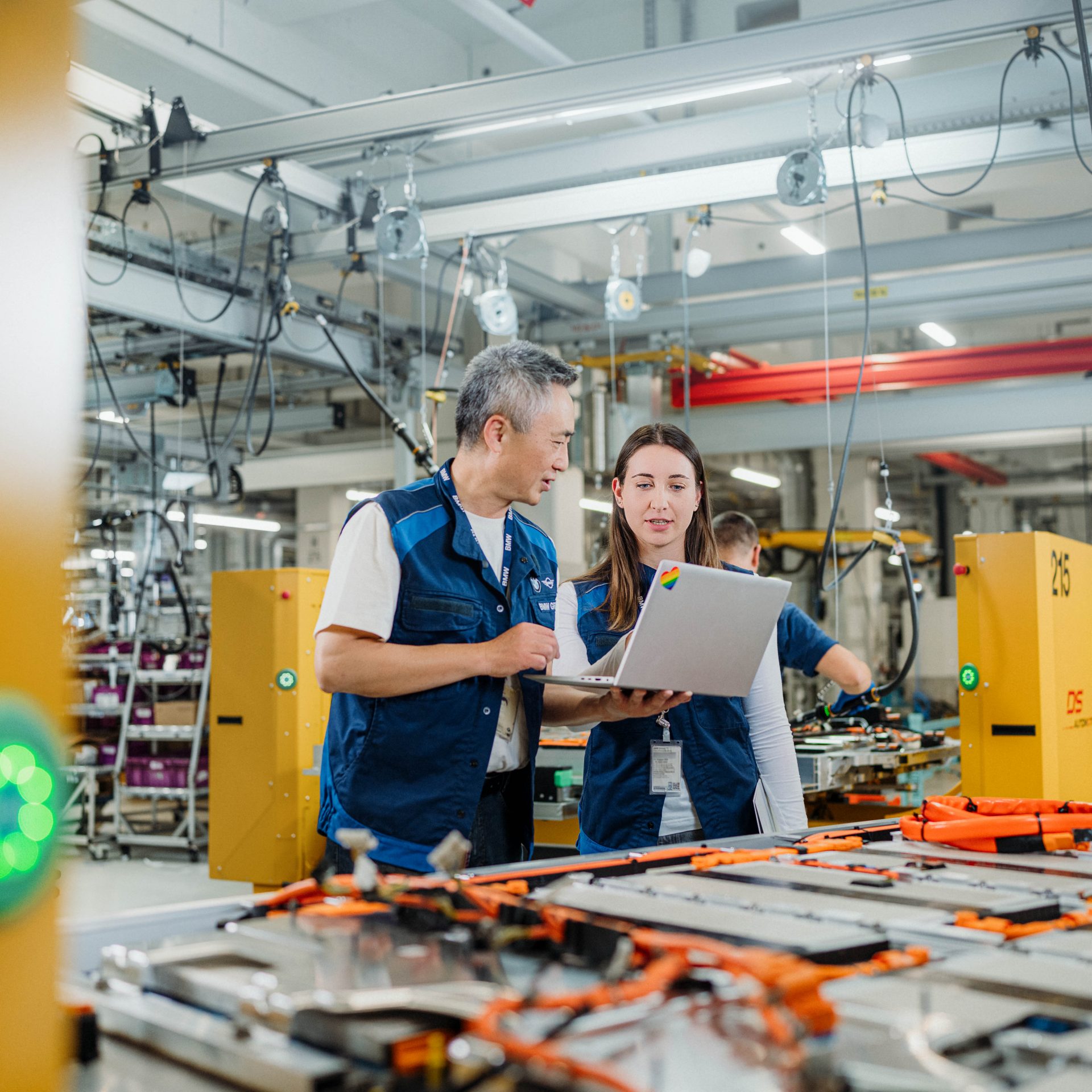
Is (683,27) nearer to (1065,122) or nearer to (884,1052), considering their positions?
(1065,122)

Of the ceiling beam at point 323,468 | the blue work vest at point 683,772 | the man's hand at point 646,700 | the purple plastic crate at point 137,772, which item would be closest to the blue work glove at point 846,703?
the blue work vest at point 683,772

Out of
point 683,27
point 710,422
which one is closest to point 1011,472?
point 710,422

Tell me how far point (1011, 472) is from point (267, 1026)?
1414 cm

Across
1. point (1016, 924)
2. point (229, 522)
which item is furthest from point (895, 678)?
point (229, 522)

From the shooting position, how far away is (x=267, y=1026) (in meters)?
0.82

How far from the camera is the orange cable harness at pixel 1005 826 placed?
1612 mm

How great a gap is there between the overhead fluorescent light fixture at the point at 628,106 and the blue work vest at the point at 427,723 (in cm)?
244

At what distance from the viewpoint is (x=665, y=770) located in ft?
6.91

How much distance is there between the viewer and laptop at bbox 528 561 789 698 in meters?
1.80

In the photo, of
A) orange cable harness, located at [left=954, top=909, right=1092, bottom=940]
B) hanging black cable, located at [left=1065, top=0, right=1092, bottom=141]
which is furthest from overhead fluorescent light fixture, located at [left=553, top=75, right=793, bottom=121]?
orange cable harness, located at [left=954, top=909, right=1092, bottom=940]

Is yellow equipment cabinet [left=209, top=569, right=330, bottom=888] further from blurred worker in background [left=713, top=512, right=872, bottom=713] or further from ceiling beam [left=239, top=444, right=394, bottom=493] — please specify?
ceiling beam [left=239, top=444, right=394, bottom=493]

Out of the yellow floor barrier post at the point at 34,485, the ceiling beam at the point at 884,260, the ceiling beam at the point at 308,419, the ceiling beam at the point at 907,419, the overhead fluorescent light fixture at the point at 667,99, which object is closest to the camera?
the yellow floor barrier post at the point at 34,485

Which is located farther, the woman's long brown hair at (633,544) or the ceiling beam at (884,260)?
the ceiling beam at (884,260)

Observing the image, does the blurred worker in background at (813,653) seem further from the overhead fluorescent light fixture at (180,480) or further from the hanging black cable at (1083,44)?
the overhead fluorescent light fixture at (180,480)
